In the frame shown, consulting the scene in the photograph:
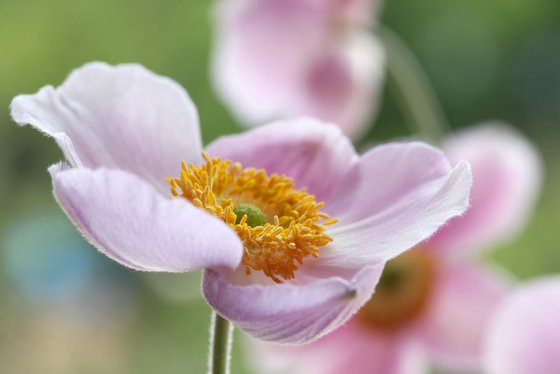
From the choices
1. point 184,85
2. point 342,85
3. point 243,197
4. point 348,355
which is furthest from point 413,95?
point 184,85

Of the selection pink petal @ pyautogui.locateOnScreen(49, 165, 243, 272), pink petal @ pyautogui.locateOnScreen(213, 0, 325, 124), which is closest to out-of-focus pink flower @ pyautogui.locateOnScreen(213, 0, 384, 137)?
pink petal @ pyautogui.locateOnScreen(213, 0, 325, 124)

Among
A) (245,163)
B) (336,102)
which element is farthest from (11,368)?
(245,163)

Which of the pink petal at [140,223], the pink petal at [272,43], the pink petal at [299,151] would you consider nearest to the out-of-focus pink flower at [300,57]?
the pink petal at [272,43]

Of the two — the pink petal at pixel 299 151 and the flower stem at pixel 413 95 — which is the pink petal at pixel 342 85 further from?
the pink petal at pixel 299 151

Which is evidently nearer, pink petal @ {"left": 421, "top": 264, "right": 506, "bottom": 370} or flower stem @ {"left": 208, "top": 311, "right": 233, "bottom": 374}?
flower stem @ {"left": 208, "top": 311, "right": 233, "bottom": 374}

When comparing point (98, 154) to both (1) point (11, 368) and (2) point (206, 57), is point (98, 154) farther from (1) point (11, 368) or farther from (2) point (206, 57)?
(2) point (206, 57)

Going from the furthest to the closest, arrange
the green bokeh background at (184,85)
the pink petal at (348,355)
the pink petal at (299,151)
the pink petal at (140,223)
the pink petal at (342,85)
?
1. the green bokeh background at (184,85)
2. the pink petal at (342,85)
3. the pink petal at (348,355)
4. the pink petal at (299,151)
5. the pink petal at (140,223)

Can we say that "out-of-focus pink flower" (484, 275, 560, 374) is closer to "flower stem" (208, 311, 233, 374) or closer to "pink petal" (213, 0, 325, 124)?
"flower stem" (208, 311, 233, 374)
